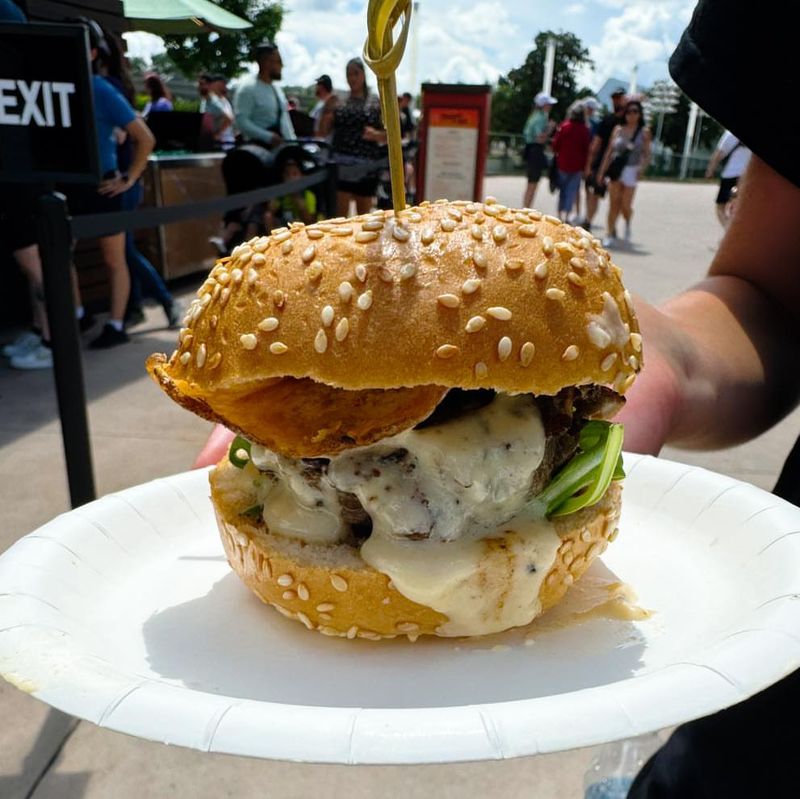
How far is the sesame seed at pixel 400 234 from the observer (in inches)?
57.8

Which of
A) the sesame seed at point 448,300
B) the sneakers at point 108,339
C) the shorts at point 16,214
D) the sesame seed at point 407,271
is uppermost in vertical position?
→ the sesame seed at point 407,271

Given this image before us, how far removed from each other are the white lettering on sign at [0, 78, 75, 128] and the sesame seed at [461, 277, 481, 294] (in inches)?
74.5

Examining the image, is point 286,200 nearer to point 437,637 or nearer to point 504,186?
point 437,637

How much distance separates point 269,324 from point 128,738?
1815 millimetres

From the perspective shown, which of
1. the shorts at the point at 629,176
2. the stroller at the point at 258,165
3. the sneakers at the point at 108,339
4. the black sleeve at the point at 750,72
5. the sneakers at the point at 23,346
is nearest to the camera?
the black sleeve at the point at 750,72

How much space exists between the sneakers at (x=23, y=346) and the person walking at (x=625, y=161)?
9379 mm

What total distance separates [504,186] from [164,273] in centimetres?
1925

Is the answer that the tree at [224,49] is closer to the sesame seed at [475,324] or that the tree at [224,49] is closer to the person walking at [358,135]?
the person walking at [358,135]

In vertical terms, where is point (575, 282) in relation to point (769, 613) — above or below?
above

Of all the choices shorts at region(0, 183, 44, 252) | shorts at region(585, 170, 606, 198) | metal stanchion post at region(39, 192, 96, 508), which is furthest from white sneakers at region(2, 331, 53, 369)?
shorts at region(585, 170, 606, 198)

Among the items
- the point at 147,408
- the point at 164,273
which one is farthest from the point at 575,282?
the point at 164,273

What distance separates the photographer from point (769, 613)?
52.5 inches

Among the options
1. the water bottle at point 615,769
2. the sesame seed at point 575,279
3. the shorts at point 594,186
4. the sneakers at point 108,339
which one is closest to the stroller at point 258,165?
the sneakers at point 108,339

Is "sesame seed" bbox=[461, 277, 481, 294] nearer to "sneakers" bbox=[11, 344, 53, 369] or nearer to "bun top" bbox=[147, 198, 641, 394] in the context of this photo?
"bun top" bbox=[147, 198, 641, 394]
